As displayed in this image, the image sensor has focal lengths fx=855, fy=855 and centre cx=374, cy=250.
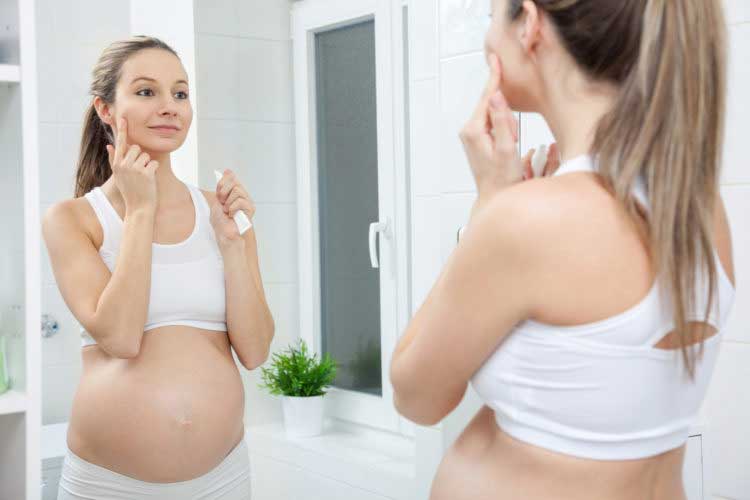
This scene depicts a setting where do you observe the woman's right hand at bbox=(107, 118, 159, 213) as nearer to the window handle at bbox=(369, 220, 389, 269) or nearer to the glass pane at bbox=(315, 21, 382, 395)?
the window handle at bbox=(369, 220, 389, 269)

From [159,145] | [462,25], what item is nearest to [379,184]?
[462,25]

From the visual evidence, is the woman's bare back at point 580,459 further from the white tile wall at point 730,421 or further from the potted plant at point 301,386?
the potted plant at point 301,386

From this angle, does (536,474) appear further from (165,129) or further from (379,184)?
(379,184)

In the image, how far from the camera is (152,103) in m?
1.43

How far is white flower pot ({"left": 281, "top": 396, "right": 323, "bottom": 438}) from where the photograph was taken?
2428 millimetres

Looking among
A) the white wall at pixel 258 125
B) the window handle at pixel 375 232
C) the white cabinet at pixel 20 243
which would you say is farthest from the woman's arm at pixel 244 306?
the white wall at pixel 258 125

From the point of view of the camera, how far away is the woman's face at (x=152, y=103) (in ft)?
4.66

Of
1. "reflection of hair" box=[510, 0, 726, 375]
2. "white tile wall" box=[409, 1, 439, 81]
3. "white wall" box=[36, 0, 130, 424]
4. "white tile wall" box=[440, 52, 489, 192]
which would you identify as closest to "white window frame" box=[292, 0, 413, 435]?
"white tile wall" box=[409, 1, 439, 81]

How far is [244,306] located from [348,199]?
112cm

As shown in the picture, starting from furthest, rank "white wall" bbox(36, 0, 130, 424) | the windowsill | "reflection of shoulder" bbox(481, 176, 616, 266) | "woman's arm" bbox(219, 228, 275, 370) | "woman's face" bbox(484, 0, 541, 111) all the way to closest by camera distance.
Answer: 1. "white wall" bbox(36, 0, 130, 424)
2. the windowsill
3. "woman's arm" bbox(219, 228, 275, 370)
4. "woman's face" bbox(484, 0, 541, 111)
5. "reflection of shoulder" bbox(481, 176, 616, 266)

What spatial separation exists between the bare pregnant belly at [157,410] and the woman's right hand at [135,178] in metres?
0.21

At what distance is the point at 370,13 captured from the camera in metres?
2.35

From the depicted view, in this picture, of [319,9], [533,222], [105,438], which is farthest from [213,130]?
[533,222]

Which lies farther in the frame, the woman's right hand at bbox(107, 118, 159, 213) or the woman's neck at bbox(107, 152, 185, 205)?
the woman's neck at bbox(107, 152, 185, 205)
